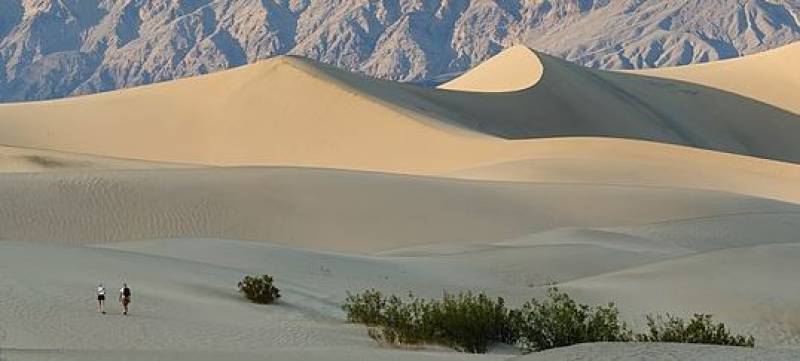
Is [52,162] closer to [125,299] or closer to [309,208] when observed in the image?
[309,208]

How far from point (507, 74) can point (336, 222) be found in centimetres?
6127

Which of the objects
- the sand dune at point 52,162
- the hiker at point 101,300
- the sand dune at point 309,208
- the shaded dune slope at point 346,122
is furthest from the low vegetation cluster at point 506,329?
the shaded dune slope at point 346,122

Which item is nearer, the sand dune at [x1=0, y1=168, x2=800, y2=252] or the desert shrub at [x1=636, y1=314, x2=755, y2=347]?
the desert shrub at [x1=636, y1=314, x2=755, y2=347]

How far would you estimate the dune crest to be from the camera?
260 feet

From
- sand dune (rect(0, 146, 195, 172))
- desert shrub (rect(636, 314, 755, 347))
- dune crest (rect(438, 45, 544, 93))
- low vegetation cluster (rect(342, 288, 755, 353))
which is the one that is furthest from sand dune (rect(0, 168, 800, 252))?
dune crest (rect(438, 45, 544, 93))

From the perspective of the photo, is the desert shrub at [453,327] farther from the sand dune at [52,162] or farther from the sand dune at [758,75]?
the sand dune at [758,75]

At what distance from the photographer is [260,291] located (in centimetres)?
1401

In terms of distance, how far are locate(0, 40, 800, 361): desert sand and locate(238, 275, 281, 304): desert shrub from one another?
0.23m

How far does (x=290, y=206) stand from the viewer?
86.5 feet

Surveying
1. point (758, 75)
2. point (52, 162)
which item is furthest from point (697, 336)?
point (758, 75)

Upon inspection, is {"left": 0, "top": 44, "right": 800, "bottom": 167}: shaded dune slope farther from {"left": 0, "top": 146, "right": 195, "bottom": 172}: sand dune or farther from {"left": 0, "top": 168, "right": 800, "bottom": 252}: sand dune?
{"left": 0, "top": 168, "right": 800, "bottom": 252}: sand dune

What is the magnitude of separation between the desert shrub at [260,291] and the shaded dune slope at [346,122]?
33.3m

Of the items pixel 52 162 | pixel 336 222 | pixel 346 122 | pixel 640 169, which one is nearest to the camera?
pixel 336 222

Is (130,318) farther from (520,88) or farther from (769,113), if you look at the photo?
(769,113)
